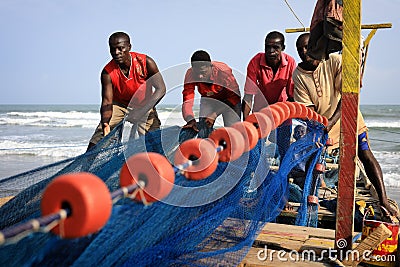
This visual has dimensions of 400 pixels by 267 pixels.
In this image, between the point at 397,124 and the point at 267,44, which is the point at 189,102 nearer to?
the point at 267,44

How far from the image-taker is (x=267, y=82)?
5.71 meters

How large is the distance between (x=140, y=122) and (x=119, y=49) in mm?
865

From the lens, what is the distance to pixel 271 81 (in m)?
5.71

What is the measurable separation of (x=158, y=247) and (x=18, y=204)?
125cm

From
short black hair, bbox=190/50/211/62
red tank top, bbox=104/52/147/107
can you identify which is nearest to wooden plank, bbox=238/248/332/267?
short black hair, bbox=190/50/211/62

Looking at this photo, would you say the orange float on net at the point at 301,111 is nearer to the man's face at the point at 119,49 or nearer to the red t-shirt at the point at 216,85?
the red t-shirt at the point at 216,85

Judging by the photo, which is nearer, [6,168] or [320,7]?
[320,7]

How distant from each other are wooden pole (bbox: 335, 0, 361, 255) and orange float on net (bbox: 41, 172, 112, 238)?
Result: 1.97m

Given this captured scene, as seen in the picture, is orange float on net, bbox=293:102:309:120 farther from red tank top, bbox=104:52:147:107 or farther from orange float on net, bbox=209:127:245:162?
red tank top, bbox=104:52:147:107

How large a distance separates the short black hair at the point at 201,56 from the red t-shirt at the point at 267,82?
589 millimetres

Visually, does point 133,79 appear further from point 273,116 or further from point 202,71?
point 273,116

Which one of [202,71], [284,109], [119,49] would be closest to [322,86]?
[202,71]

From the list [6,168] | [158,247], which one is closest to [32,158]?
[6,168]

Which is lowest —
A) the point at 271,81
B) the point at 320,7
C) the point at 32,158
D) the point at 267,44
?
the point at 32,158
